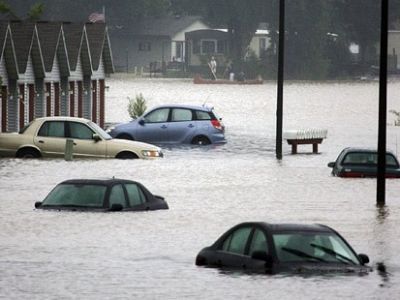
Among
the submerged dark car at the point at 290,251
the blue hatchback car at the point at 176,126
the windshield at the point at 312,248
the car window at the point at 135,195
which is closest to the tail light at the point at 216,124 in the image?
the blue hatchback car at the point at 176,126

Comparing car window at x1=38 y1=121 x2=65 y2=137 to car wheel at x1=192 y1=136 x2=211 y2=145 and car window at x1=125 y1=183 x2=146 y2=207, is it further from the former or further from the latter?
car window at x1=125 y1=183 x2=146 y2=207

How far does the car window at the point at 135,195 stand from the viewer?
133 feet

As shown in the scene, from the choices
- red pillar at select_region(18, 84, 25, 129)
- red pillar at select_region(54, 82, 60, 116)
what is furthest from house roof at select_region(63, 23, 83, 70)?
red pillar at select_region(18, 84, 25, 129)

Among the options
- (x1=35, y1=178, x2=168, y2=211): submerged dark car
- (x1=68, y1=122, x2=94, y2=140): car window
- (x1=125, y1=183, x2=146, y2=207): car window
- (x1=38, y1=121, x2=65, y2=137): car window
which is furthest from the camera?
(x1=38, y1=121, x2=65, y2=137): car window

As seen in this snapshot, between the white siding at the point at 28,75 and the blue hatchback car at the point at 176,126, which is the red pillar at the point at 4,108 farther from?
the blue hatchback car at the point at 176,126

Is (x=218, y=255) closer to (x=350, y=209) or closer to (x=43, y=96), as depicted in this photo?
(x=350, y=209)


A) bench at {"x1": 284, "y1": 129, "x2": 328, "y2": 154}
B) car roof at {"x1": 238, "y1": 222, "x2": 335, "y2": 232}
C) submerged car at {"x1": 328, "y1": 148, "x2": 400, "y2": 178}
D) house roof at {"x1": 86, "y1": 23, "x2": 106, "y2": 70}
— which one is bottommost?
bench at {"x1": 284, "y1": 129, "x2": 328, "y2": 154}

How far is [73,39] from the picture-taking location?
8225 cm

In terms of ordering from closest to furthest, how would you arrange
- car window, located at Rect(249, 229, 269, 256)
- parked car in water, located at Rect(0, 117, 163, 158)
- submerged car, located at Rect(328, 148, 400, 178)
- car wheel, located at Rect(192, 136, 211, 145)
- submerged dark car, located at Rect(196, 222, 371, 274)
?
submerged dark car, located at Rect(196, 222, 371, 274) < car window, located at Rect(249, 229, 269, 256) < submerged car, located at Rect(328, 148, 400, 178) < parked car in water, located at Rect(0, 117, 163, 158) < car wheel, located at Rect(192, 136, 211, 145)

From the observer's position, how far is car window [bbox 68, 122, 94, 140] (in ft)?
189

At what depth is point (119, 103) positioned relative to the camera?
152750 mm

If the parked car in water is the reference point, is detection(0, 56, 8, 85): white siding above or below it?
above

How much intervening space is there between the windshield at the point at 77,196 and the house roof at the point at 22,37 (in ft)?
109

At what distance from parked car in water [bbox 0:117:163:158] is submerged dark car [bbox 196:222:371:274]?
29.7m
